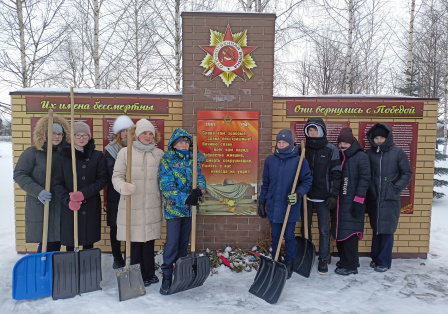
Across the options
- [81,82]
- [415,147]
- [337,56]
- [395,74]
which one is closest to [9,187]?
[81,82]

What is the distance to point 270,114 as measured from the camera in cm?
391

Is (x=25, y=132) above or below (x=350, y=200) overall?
above

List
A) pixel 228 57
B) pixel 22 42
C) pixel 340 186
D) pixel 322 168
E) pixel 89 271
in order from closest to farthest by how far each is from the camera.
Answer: pixel 89 271 → pixel 322 168 → pixel 340 186 → pixel 228 57 → pixel 22 42

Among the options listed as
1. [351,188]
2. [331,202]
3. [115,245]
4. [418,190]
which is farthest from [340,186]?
[115,245]

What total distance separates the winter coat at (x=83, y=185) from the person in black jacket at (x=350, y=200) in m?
2.81

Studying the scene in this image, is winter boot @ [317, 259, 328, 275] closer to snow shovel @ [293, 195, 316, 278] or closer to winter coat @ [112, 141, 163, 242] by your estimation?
snow shovel @ [293, 195, 316, 278]

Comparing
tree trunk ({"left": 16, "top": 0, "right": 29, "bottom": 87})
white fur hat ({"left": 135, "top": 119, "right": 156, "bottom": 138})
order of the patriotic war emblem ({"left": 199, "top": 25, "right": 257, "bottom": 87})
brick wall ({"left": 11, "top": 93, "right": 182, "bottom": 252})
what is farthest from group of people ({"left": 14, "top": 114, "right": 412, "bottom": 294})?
tree trunk ({"left": 16, "top": 0, "right": 29, "bottom": 87})

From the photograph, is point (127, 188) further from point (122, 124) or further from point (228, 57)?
point (228, 57)

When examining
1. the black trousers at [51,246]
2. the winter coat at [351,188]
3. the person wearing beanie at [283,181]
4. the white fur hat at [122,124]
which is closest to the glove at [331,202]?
the winter coat at [351,188]

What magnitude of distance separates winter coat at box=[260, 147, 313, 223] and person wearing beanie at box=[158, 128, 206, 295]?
2.76 feet

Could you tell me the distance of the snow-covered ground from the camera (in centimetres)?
281

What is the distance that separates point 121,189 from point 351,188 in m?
2.63

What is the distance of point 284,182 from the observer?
3309 millimetres

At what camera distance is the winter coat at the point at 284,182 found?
330cm
